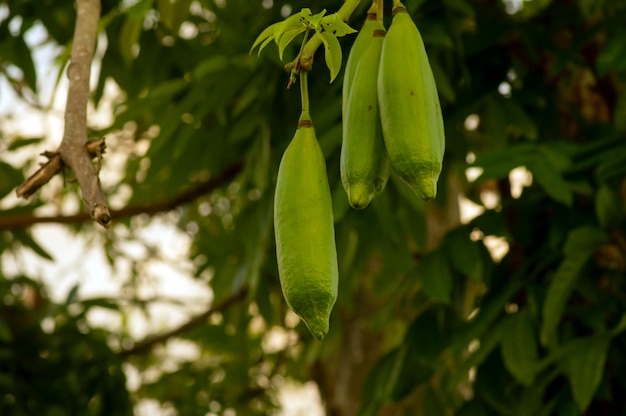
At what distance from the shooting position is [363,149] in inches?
34.7

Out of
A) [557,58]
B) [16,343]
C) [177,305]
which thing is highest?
[557,58]

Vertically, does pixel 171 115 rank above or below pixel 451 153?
above

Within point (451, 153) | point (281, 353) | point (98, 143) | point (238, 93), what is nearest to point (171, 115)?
point (238, 93)

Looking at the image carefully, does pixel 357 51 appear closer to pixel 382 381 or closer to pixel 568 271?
pixel 568 271

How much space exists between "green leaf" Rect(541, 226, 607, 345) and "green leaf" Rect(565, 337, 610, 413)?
7 cm

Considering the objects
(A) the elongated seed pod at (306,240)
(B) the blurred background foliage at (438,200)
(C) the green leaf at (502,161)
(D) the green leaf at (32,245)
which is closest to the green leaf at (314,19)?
(A) the elongated seed pod at (306,240)

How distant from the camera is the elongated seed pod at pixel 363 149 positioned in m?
0.88

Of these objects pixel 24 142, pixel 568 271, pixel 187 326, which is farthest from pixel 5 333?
pixel 568 271

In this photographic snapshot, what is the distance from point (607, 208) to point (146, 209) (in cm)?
133

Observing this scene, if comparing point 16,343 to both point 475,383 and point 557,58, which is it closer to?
point 475,383

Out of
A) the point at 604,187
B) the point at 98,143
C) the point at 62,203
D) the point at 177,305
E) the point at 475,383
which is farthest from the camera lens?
the point at 62,203

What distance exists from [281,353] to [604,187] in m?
2.14

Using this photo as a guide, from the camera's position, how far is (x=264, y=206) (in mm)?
2377

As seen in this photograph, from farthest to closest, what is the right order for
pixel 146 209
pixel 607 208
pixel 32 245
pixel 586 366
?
pixel 32 245, pixel 146 209, pixel 607 208, pixel 586 366
